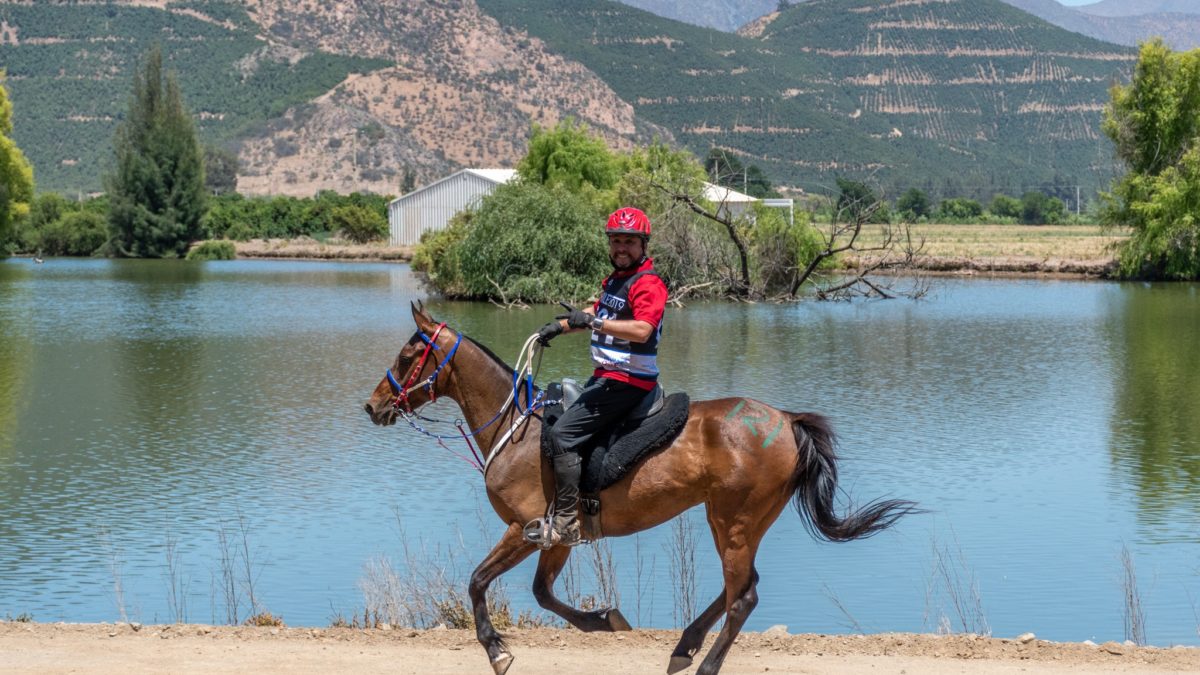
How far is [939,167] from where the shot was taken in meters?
191

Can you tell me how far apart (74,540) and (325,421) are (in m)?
8.27

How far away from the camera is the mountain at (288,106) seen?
155625 millimetres

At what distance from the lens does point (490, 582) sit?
8.29 metres

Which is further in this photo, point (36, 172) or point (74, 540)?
point (36, 172)

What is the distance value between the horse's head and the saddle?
72 cm

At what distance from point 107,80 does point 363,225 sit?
105 meters

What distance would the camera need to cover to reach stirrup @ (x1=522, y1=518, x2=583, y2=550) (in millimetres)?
8305

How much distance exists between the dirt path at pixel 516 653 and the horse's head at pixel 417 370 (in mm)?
1465

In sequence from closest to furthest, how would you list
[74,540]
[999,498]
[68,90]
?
[74,540] < [999,498] < [68,90]

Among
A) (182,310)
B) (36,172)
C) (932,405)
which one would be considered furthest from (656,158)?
(36,172)

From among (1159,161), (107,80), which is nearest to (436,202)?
(1159,161)

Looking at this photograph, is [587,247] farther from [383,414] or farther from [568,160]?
[383,414]

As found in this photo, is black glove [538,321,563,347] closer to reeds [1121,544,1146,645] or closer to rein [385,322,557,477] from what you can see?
rein [385,322,557,477]

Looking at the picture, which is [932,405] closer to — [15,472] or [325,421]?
[325,421]
